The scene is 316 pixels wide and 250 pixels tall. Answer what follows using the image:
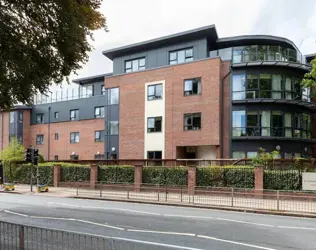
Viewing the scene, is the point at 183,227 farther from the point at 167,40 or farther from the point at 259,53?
the point at 167,40

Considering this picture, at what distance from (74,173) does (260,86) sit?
16604 mm

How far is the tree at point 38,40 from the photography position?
827 cm

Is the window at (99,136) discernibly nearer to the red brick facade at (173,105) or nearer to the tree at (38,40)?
the red brick facade at (173,105)

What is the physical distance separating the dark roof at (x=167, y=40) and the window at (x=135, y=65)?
96 cm

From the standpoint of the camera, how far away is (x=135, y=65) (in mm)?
36000

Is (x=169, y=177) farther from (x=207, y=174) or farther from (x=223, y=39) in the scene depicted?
(x=223, y=39)

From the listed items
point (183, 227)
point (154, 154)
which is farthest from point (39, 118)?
point (183, 227)

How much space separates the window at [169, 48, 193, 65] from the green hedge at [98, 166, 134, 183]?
467 inches

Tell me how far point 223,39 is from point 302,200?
18.1 meters

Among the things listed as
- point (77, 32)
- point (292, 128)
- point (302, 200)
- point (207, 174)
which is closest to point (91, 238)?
point (77, 32)

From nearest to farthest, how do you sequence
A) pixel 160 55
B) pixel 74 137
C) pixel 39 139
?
pixel 160 55
pixel 74 137
pixel 39 139

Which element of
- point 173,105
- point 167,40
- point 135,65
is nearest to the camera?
point 173,105

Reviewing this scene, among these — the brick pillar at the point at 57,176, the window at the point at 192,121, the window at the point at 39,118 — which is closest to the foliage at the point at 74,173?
the brick pillar at the point at 57,176

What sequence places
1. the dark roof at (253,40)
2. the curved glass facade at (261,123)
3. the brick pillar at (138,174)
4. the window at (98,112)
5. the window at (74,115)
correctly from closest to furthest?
the brick pillar at (138,174) → the curved glass facade at (261,123) → the dark roof at (253,40) → the window at (98,112) → the window at (74,115)
